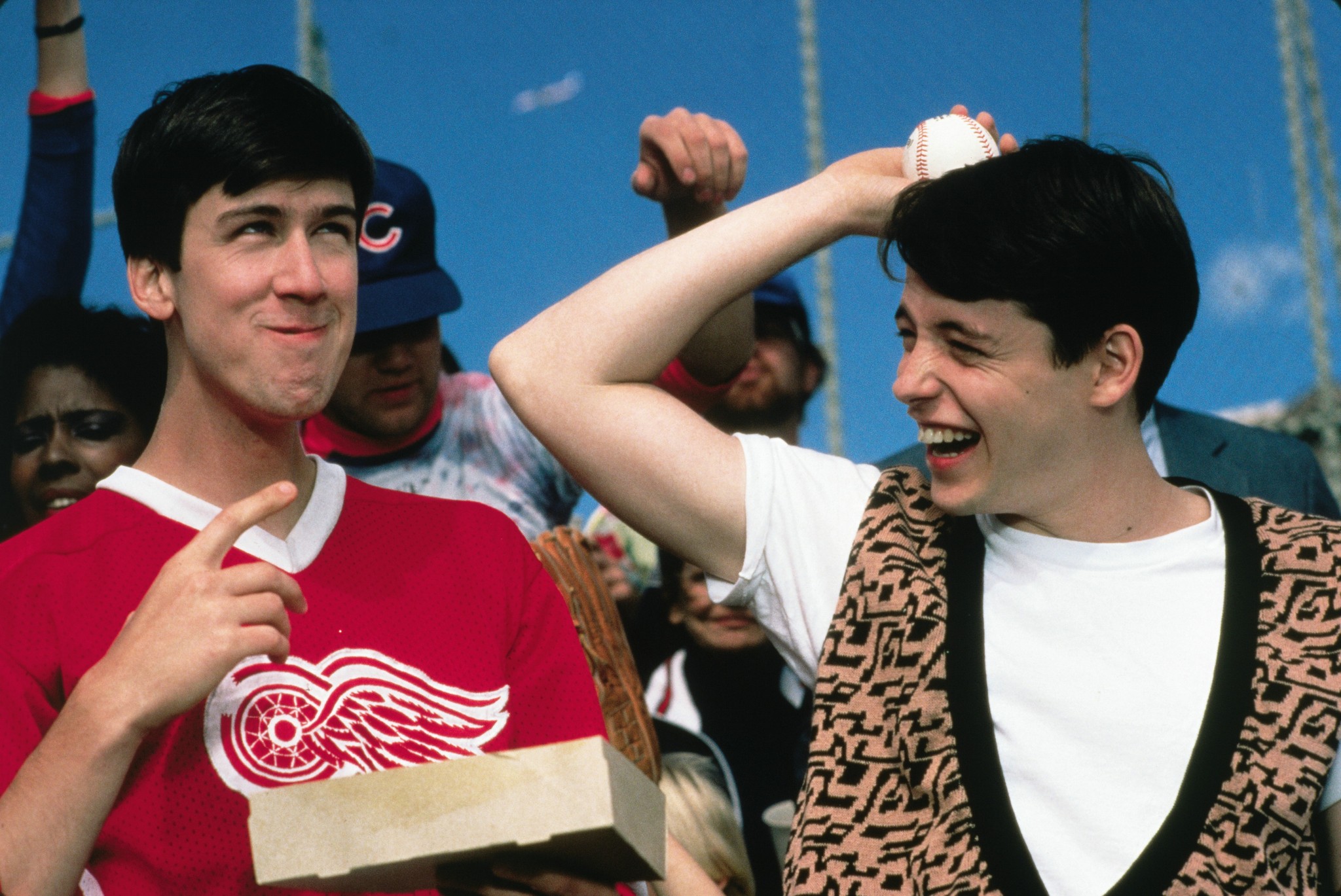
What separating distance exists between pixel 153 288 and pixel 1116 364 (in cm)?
143

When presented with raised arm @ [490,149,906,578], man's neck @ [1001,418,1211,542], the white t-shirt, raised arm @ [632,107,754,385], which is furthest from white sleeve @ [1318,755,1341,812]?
raised arm @ [632,107,754,385]

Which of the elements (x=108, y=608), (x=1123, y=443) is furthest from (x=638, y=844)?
(x=1123, y=443)

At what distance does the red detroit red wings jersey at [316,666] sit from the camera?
70.7 inches

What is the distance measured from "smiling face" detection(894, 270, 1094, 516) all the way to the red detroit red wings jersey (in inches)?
25.3

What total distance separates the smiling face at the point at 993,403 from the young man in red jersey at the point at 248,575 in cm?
64

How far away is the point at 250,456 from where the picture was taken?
204cm

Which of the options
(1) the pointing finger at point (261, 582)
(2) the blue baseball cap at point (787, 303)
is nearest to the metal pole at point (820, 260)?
(2) the blue baseball cap at point (787, 303)

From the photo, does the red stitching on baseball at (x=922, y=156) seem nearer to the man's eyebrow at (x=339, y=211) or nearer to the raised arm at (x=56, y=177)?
the man's eyebrow at (x=339, y=211)

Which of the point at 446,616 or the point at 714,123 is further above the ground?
the point at 714,123

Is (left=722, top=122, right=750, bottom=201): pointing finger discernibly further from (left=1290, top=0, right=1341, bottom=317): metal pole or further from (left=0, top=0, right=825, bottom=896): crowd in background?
(left=1290, top=0, right=1341, bottom=317): metal pole

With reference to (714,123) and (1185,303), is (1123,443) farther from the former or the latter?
(714,123)

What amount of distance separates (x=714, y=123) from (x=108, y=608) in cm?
125

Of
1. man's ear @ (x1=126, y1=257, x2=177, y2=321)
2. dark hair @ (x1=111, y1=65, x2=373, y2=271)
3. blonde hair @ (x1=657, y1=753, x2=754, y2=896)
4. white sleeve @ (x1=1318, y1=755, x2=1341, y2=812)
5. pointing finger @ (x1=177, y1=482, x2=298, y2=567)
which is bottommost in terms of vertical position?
blonde hair @ (x1=657, y1=753, x2=754, y2=896)

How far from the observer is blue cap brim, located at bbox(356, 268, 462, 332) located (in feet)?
10.8
